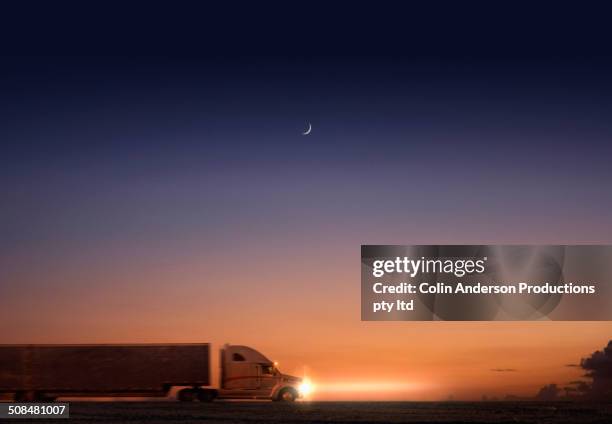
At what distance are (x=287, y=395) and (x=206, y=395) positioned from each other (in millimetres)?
5469

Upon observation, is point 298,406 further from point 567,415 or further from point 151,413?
point 567,415

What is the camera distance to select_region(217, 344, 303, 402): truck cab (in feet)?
220

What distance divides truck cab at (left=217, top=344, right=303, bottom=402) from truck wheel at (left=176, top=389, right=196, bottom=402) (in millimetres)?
2652

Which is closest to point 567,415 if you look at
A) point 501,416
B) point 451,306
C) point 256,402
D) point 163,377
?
point 501,416

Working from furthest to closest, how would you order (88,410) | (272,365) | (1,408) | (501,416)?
(272,365) → (88,410) → (501,416) → (1,408)

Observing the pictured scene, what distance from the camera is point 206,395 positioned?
68.4m

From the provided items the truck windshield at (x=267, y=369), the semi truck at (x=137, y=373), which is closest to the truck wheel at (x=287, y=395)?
the semi truck at (x=137, y=373)

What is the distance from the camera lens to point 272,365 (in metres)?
67.0

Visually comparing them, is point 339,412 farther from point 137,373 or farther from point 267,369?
point 137,373

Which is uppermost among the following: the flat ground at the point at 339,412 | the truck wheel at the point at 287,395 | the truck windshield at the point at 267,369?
the truck windshield at the point at 267,369

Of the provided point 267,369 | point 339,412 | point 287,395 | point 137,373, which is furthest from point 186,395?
point 339,412

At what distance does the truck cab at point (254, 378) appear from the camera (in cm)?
6700

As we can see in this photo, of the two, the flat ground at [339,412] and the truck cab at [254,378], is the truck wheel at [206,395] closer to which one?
the flat ground at [339,412]

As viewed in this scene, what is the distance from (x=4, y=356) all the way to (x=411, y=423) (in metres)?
31.4
